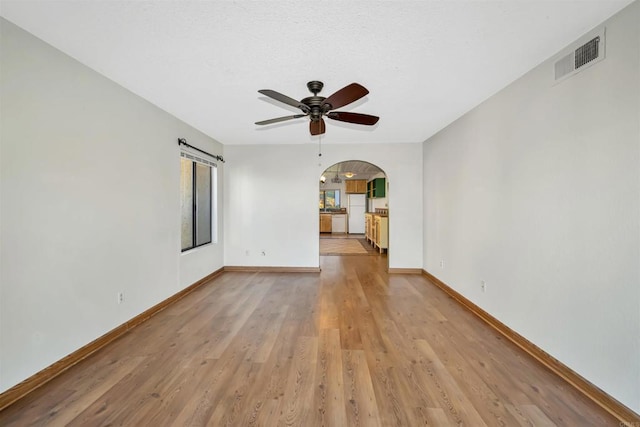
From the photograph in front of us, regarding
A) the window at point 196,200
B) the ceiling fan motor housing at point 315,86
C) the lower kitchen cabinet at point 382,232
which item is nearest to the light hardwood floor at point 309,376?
the window at point 196,200

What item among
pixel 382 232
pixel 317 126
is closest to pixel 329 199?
pixel 382 232

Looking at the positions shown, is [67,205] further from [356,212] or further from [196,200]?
[356,212]

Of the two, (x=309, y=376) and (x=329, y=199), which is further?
(x=329, y=199)

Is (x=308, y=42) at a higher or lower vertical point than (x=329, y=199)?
higher

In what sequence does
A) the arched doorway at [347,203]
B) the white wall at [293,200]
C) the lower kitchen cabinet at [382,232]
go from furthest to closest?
the arched doorway at [347,203] < the lower kitchen cabinet at [382,232] < the white wall at [293,200]

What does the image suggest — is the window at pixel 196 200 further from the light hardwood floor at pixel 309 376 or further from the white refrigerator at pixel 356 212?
the white refrigerator at pixel 356 212

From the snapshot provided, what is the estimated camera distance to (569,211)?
5.96ft

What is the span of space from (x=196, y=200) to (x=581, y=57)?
445cm

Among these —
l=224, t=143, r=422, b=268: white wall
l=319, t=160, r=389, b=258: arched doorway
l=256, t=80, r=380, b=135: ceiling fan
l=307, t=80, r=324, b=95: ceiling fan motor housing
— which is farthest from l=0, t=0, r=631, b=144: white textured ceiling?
l=319, t=160, r=389, b=258: arched doorway

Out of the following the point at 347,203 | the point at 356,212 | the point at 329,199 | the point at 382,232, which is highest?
the point at 329,199

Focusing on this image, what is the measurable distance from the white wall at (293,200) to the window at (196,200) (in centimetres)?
34

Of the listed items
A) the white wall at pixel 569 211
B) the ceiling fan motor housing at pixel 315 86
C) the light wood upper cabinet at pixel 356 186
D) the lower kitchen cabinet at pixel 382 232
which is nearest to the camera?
the white wall at pixel 569 211

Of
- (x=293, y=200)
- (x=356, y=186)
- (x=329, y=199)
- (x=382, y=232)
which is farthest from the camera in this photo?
(x=329, y=199)

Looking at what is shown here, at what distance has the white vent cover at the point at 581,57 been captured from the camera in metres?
1.63
